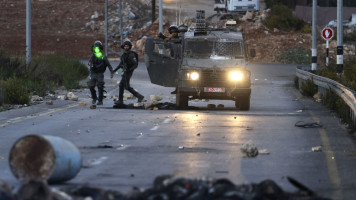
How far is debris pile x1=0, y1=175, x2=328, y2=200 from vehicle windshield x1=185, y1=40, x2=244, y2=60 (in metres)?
17.8

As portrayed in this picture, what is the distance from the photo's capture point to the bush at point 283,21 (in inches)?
3794

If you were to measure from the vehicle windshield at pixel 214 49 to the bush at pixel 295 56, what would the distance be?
53.3 meters

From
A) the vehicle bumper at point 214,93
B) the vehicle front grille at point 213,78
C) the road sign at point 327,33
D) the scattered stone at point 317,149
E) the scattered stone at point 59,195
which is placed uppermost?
the road sign at point 327,33

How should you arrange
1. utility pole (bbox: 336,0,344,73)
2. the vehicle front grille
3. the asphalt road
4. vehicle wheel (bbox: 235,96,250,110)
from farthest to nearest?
1. utility pole (bbox: 336,0,344,73)
2. vehicle wheel (bbox: 235,96,250,110)
3. the vehicle front grille
4. the asphalt road

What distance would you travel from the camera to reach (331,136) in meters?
19.6

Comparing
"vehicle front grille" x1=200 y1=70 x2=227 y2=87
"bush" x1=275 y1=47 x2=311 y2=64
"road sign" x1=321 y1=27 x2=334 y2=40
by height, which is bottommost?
"vehicle front grille" x1=200 y1=70 x2=227 y2=87

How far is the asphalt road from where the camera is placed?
1290cm

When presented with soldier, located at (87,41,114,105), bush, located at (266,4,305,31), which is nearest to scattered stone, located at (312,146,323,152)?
soldier, located at (87,41,114,105)

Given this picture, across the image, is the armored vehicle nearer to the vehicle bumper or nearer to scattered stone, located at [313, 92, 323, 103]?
the vehicle bumper

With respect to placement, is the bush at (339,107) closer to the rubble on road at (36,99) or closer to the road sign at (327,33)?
the rubble on road at (36,99)

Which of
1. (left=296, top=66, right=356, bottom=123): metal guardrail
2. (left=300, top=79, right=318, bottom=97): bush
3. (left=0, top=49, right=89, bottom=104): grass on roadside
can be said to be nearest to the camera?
Answer: (left=296, top=66, right=356, bottom=123): metal guardrail

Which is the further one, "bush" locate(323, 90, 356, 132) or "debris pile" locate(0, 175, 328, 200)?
"bush" locate(323, 90, 356, 132)

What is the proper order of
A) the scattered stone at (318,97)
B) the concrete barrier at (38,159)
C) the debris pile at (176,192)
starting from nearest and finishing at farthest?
the debris pile at (176,192)
the concrete barrier at (38,159)
the scattered stone at (318,97)

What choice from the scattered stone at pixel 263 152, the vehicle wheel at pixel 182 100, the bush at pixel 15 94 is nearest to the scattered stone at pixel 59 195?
the scattered stone at pixel 263 152
